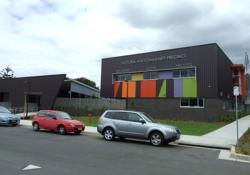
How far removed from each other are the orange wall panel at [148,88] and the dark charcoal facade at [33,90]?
32.4 ft

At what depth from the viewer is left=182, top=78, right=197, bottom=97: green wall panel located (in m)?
33.3

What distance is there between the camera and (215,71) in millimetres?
32125

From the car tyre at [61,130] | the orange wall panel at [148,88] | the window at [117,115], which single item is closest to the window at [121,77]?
the orange wall panel at [148,88]

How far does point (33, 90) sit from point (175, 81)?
18.1 metres

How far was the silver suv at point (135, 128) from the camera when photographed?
1478 cm

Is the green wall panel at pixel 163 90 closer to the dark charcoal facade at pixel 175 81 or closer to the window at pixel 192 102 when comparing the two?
the dark charcoal facade at pixel 175 81

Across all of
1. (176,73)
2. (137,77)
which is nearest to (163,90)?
(176,73)

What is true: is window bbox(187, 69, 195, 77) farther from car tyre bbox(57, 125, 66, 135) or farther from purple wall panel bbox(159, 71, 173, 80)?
car tyre bbox(57, 125, 66, 135)

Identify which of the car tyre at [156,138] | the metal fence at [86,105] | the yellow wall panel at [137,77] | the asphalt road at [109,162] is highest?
the yellow wall panel at [137,77]

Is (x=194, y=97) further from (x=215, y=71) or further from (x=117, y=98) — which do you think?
(x=117, y=98)

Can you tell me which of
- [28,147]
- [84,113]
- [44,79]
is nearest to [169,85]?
[84,113]

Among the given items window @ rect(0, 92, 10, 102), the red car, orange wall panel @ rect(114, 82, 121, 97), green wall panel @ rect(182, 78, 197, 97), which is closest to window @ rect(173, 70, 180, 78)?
green wall panel @ rect(182, 78, 197, 97)

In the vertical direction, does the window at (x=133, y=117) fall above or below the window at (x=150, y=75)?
below

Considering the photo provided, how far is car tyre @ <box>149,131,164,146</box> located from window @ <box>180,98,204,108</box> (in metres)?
19.2
